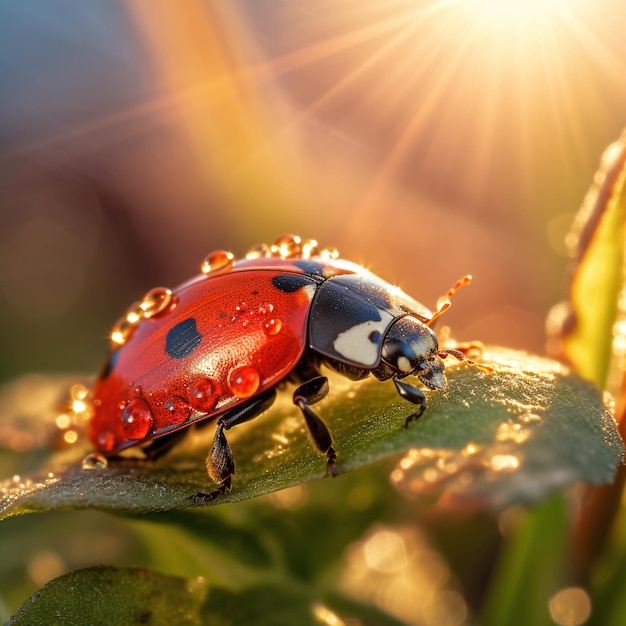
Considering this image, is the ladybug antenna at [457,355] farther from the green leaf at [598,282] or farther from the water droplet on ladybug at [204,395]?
the water droplet on ladybug at [204,395]

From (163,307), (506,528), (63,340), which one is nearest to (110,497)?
(163,307)

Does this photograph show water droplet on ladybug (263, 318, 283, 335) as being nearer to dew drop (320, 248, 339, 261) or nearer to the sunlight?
dew drop (320, 248, 339, 261)

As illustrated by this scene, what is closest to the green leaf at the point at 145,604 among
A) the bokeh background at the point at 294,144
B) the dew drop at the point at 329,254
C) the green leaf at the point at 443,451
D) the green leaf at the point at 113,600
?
the green leaf at the point at 113,600

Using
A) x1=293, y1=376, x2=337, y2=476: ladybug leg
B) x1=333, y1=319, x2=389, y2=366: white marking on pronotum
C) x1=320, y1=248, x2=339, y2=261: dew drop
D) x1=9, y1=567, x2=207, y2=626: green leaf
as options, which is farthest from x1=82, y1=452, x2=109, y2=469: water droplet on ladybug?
x1=320, y1=248, x2=339, y2=261: dew drop

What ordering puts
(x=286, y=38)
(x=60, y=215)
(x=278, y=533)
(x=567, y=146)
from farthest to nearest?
1. (x=60, y=215)
2. (x=286, y=38)
3. (x=567, y=146)
4. (x=278, y=533)

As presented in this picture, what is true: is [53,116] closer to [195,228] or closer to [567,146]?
[195,228]

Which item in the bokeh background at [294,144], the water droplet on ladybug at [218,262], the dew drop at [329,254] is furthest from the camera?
the bokeh background at [294,144]

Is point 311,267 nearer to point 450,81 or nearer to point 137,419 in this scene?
point 137,419
